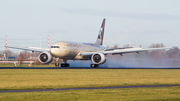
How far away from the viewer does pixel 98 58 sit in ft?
177

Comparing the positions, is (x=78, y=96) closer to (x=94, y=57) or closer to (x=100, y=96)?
(x=100, y=96)

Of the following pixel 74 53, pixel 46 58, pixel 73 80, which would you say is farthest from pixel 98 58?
pixel 73 80

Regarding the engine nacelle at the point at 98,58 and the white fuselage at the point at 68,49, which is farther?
the engine nacelle at the point at 98,58

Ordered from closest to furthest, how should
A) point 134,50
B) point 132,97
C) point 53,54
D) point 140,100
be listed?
point 140,100
point 132,97
point 53,54
point 134,50

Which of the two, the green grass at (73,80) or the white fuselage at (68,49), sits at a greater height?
the white fuselage at (68,49)

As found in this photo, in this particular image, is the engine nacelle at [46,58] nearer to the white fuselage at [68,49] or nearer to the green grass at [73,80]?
the white fuselage at [68,49]

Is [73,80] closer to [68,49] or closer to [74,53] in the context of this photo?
[68,49]

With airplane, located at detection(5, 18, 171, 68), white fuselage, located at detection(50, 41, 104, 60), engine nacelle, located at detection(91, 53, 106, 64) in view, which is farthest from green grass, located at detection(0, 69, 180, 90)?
engine nacelle, located at detection(91, 53, 106, 64)

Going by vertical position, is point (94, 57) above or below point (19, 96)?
above

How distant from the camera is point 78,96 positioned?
51.3 ft

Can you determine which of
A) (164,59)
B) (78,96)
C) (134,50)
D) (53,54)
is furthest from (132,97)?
(164,59)

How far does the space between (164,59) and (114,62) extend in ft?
42.8

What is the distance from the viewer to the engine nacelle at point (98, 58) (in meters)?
53.3

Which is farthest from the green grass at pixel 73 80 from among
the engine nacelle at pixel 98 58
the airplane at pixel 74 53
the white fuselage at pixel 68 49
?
the engine nacelle at pixel 98 58
